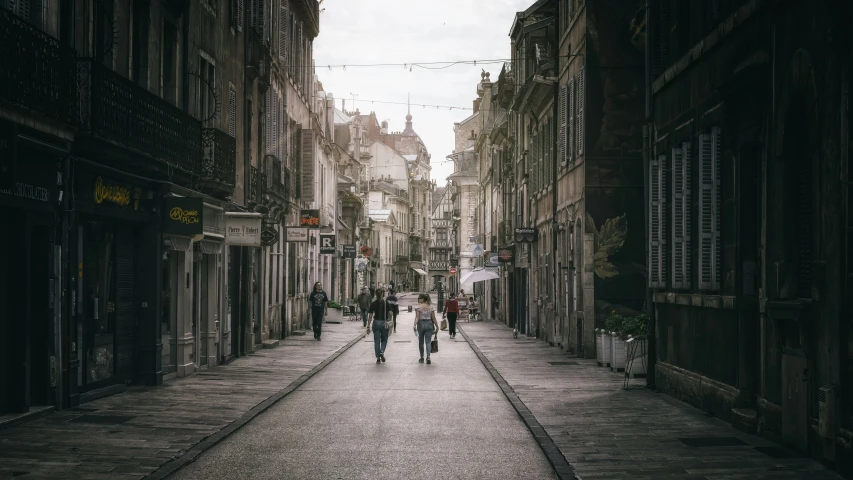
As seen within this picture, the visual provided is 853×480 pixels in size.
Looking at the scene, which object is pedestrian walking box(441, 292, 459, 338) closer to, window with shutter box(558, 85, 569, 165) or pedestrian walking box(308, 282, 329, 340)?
pedestrian walking box(308, 282, 329, 340)

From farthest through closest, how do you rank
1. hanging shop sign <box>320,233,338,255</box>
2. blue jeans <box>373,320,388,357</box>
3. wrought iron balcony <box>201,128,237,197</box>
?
hanging shop sign <box>320,233,338,255</box> < blue jeans <box>373,320,388,357</box> < wrought iron balcony <box>201,128,237,197</box>

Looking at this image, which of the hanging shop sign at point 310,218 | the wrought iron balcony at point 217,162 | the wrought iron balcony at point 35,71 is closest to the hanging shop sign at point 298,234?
the hanging shop sign at point 310,218

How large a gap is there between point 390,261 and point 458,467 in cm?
10955

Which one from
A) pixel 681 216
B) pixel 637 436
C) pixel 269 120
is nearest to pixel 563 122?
pixel 269 120

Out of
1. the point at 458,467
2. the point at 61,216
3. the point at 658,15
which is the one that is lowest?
the point at 458,467

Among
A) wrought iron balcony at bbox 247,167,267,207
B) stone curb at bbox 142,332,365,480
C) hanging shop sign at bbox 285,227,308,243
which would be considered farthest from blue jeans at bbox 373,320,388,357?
hanging shop sign at bbox 285,227,308,243

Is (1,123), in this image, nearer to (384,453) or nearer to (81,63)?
(81,63)

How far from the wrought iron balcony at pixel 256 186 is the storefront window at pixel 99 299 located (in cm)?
994

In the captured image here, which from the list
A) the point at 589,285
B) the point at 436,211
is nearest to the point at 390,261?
the point at 436,211

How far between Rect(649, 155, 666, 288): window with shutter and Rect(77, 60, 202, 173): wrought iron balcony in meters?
7.88

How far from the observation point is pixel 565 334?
94.7ft

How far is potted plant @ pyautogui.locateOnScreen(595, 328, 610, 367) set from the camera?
918 inches

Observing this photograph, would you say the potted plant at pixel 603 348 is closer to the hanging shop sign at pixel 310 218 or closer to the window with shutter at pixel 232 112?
the window with shutter at pixel 232 112

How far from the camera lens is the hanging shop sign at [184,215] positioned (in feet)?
61.3
